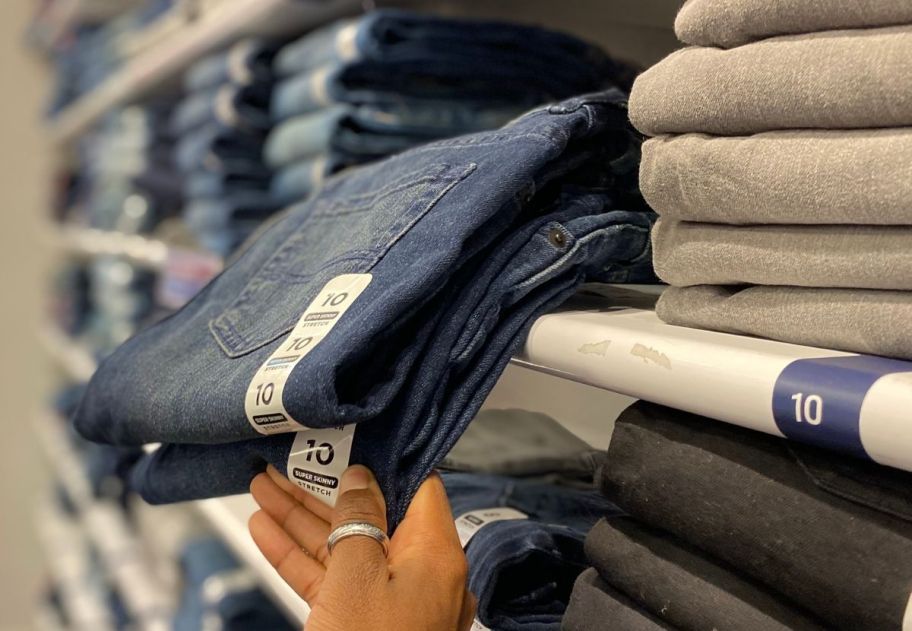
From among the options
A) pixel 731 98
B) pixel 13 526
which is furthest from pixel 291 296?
pixel 13 526

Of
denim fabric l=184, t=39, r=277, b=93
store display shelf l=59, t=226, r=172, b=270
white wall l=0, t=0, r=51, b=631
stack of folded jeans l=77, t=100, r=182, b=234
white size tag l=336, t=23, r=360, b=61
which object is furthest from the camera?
white wall l=0, t=0, r=51, b=631

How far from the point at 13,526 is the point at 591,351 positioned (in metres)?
3.26

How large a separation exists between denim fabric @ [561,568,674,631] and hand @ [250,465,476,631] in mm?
63

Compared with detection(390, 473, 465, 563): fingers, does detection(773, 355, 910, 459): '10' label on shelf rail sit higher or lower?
higher

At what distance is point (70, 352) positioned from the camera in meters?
2.41

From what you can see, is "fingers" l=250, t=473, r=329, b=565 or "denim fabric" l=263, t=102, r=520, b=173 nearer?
"fingers" l=250, t=473, r=329, b=565

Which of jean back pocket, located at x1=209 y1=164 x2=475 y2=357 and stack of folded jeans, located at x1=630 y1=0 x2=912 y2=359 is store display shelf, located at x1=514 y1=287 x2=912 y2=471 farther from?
jean back pocket, located at x1=209 y1=164 x2=475 y2=357

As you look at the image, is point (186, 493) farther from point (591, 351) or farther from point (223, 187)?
point (223, 187)

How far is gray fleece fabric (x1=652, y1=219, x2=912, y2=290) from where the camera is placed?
39cm

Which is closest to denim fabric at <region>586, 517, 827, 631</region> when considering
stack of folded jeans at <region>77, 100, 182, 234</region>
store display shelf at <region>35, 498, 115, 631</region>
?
stack of folded jeans at <region>77, 100, 182, 234</region>

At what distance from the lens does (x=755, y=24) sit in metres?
0.43

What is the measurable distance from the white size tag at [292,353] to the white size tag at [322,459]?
0.03 metres

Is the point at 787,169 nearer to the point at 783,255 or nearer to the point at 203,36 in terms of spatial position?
the point at 783,255

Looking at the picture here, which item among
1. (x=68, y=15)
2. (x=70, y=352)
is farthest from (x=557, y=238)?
(x=68, y=15)
